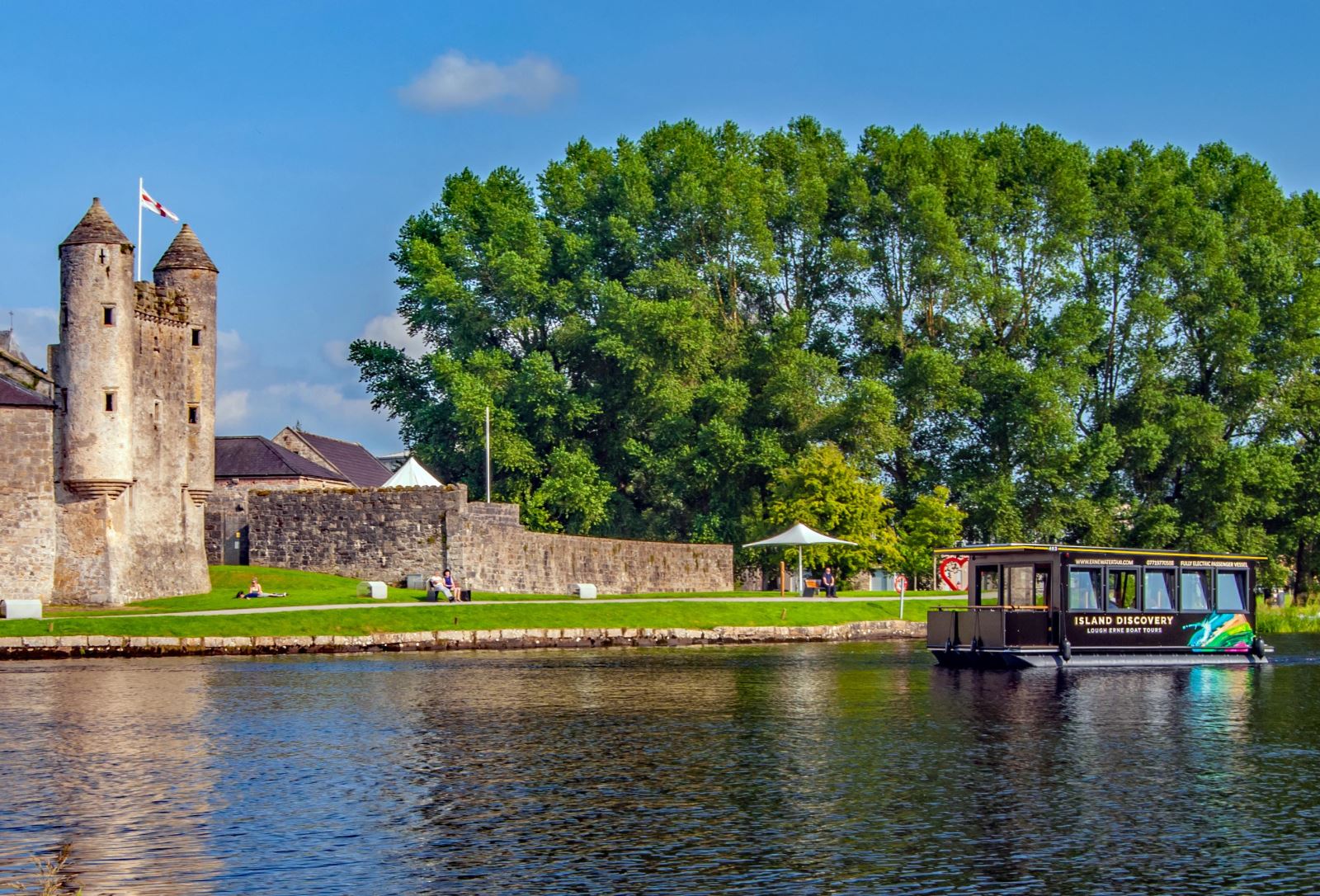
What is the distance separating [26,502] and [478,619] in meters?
14.9

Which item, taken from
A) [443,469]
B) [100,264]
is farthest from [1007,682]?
[443,469]

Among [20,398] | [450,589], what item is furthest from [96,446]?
[450,589]

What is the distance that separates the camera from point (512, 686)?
34.2 meters

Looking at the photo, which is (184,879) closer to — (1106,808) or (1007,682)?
(1106,808)

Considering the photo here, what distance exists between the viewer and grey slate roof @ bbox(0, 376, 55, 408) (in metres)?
50.4

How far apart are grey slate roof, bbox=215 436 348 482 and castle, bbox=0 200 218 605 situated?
726 inches

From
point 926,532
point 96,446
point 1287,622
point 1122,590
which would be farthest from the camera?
point 926,532

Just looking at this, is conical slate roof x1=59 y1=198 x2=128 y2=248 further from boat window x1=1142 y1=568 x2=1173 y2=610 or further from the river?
boat window x1=1142 y1=568 x2=1173 y2=610

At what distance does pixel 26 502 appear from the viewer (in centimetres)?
5050

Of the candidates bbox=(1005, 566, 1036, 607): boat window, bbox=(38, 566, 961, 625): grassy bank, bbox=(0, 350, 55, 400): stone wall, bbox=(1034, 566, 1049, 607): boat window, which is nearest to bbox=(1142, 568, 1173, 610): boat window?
bbox=(1034, 566, 1049, 607): boat window

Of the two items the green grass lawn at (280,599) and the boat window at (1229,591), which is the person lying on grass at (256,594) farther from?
the boat window at (1229,591)

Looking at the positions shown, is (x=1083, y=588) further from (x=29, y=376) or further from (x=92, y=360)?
(x=29, y=376)

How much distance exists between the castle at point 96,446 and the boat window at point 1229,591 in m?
33.7

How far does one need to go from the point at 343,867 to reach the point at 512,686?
18.1 m
